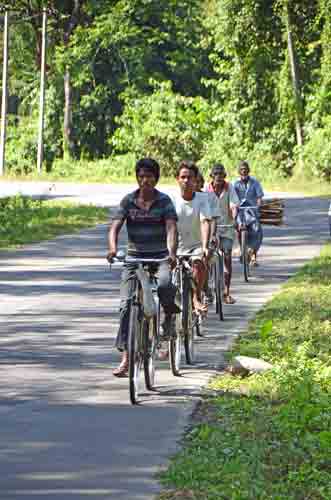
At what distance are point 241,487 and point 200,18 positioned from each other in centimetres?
→ 6242

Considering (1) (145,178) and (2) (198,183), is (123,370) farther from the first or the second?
(2) (198,183)

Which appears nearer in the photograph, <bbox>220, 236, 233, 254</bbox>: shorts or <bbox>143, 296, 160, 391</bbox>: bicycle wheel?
<bbox>143, 296, 160, 391</bbox>: bicycle wheel

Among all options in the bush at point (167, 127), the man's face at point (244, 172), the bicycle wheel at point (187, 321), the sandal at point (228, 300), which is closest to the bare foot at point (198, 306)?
the bicycle wheel at point (187, 321)

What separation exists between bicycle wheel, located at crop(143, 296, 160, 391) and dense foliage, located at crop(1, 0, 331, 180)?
39640mm

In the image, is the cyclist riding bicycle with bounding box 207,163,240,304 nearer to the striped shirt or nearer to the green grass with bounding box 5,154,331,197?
the striped shirt

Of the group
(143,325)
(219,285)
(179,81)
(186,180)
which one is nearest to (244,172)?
(219,285)

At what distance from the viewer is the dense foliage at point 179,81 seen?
5341 cm

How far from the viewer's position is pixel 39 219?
3278cm

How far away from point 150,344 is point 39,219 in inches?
884

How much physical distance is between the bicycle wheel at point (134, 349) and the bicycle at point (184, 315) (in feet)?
3.91

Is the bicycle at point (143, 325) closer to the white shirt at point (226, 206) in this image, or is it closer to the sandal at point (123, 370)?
the sandal at point (123, 370)

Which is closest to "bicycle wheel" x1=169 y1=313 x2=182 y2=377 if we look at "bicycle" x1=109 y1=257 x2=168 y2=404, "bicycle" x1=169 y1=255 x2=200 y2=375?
"bicycle" x1=169 y1=255 x2=200 y2=375

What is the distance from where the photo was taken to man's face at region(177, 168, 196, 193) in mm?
12492

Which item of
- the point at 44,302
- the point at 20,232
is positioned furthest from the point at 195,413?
the point at 20,232
